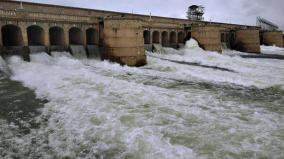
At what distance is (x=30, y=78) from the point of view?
11430mm

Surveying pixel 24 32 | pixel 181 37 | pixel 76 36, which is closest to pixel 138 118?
pixel 24 32

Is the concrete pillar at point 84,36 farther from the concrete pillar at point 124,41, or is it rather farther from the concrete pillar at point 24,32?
the concrete pillar at point 24,32

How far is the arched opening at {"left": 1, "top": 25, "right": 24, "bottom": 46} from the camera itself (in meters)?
15.9

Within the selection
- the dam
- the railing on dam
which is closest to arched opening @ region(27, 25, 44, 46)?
the dam

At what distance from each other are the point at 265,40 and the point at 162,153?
4954cm

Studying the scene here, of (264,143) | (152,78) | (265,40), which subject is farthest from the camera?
(265,40)

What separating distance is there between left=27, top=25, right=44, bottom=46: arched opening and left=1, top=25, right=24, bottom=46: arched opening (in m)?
1.05

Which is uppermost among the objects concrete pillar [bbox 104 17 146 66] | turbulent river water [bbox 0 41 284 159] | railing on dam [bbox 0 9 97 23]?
railing on dam [bbox 0 9 97 23]

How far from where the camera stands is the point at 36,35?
18.0 meters

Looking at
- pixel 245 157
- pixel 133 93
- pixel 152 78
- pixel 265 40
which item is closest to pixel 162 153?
pixel 245 157

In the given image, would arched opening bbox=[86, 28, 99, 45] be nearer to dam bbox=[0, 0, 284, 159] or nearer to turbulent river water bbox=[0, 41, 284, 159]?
dam bbox=[0, 0, 284, 159]

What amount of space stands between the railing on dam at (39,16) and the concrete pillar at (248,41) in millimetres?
22161

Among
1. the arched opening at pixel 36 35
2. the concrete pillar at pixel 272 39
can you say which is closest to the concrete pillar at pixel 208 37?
the arched opening at pixel 36 35

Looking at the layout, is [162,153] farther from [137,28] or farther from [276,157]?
[137,28]
